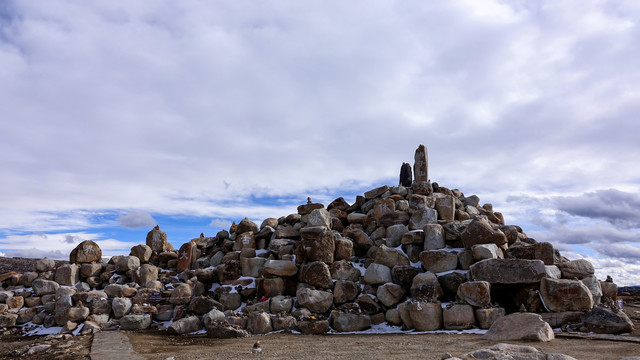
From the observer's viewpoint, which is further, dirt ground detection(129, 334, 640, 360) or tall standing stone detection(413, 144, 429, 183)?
tall standing stone detection(413, 144, 429, 183)

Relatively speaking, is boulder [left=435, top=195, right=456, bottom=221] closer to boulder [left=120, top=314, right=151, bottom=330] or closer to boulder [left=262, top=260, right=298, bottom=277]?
boulder [left=262, top=260, right=298, bottom=277]

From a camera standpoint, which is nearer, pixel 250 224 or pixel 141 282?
pixel 141 282

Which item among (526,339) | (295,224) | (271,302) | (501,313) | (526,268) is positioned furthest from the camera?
(295,224)

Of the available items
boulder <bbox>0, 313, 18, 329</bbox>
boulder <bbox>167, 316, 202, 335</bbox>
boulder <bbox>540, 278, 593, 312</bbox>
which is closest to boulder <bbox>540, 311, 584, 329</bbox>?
boulder <bbox>540, 278, 593, 312</bbox>

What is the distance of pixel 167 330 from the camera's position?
13391mm

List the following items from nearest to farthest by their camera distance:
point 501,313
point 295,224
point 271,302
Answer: point 501,313, point 271,302, point 295,224

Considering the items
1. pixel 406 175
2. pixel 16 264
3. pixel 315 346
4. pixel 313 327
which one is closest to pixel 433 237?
pixel 313 327

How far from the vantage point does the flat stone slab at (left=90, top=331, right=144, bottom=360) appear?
9.96 meters

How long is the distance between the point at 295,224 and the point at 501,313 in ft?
29.9

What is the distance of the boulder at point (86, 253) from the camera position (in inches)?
691

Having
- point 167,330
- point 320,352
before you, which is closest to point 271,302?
point 167,330

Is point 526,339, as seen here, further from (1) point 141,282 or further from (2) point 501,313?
(1) point 141,282

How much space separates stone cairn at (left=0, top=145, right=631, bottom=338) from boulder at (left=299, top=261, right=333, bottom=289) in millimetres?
33

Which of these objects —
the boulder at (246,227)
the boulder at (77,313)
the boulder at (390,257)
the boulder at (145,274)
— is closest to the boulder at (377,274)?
the boulder at (390,257)
